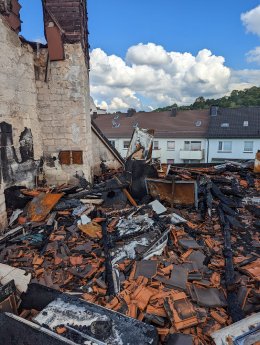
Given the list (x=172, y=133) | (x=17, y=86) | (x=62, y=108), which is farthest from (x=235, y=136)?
(x=17, y=86)

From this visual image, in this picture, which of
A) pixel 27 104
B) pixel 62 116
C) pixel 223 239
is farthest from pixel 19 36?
pixel 223 239

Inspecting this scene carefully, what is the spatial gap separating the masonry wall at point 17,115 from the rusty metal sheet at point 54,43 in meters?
0.61

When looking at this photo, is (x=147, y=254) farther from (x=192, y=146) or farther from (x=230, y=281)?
(x=192, y=146)

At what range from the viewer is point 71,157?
8.15m

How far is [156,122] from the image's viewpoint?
103ft

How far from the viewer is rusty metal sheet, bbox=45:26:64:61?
7254 mm

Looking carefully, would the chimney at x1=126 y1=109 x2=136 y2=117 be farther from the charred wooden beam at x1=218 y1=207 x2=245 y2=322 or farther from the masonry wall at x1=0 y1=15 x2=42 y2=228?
the charred wooden beam at x1=218 y1=207 x2=245 y2=322

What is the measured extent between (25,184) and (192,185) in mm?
4698

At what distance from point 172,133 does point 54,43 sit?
22.8m

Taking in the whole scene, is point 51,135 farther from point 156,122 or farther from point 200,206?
point 156,122

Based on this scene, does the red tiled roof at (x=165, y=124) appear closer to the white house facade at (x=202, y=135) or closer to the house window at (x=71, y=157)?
the white house facade at (x=202, y=135)

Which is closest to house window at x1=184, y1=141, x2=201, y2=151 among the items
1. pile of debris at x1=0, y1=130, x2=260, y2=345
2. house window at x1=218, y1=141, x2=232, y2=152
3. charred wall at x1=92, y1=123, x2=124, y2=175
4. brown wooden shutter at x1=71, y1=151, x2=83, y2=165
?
house window at x1=218, y1=141, x2=232, y2=152

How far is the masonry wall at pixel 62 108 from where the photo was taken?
7598mm

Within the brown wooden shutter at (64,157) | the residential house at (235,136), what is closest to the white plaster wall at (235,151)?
the residential house at (235,136)
